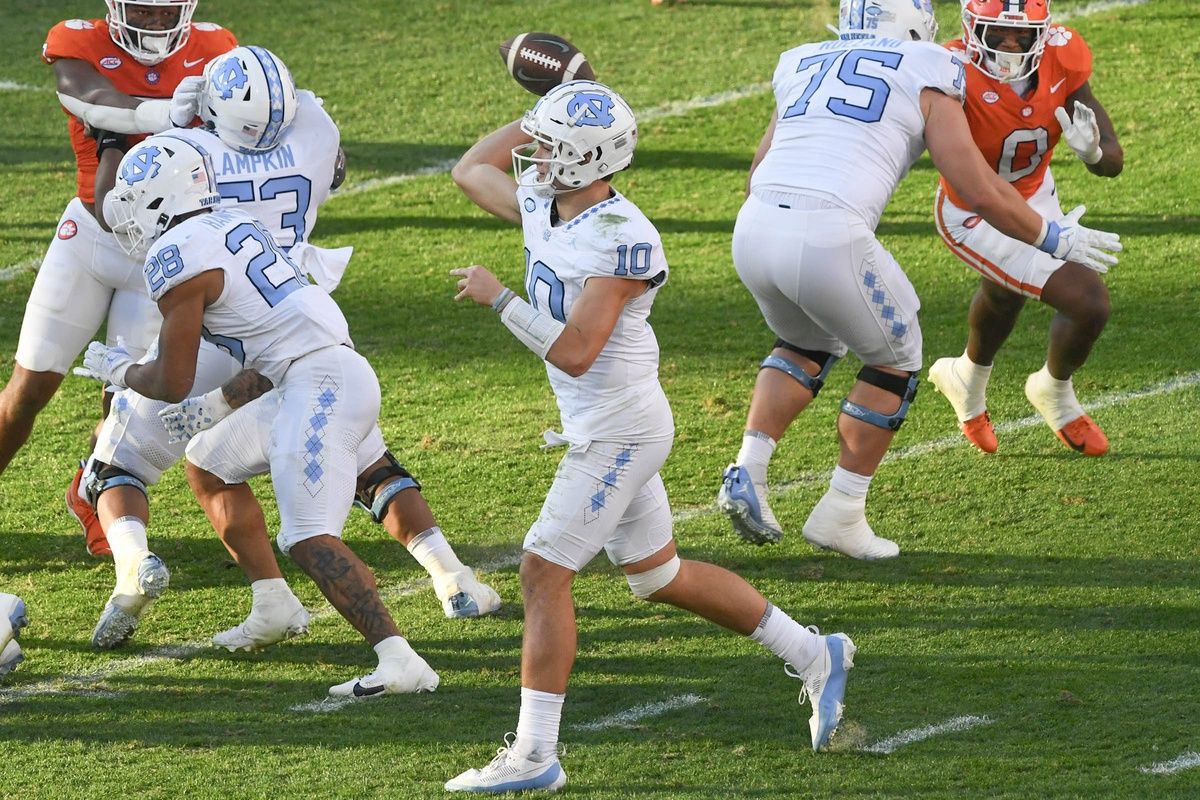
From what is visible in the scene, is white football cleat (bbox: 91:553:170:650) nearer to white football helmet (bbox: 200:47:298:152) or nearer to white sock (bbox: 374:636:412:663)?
white sock (bbox: 374:636:412:663)

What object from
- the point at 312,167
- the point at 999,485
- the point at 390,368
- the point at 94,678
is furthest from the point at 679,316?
the point at 94,678

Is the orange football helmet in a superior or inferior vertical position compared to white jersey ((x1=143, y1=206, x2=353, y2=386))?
superior

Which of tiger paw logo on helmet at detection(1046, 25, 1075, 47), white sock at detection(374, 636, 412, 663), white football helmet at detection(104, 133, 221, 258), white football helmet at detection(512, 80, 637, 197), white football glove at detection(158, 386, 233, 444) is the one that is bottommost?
white sock at detection(374, 636, 412, 663)

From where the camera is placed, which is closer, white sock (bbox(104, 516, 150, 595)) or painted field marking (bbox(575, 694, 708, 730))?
painted field marking (bbox(575, 694, 708, 730))

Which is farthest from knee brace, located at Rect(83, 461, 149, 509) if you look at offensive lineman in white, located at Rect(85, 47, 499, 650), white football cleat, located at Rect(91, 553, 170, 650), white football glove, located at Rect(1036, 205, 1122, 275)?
white football glove, located at Rect(1036, 205, 1122, 275)

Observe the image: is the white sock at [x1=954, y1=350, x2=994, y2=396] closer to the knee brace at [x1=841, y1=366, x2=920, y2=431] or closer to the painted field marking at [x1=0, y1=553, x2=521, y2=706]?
the knee brace at [x1=841, y1=366, x2=920, y2=431]

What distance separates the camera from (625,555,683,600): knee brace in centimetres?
412

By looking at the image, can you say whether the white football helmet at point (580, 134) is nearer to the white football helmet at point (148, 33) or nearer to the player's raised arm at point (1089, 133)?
the white football helmet at point (148, 33)

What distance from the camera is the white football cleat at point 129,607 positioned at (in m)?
4.62

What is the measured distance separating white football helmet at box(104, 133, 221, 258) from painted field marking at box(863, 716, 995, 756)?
7.20ft

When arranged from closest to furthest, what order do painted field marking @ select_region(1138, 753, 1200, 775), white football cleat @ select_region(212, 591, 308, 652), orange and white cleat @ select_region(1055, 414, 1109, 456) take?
1. painted field marking @ select_region(1138, 753, 1200, 775)
2. white football cleat @ select_region(212, 591, 308, 652)
3. orange and white cleat @ select_region(1055, 414, 1109, 456)

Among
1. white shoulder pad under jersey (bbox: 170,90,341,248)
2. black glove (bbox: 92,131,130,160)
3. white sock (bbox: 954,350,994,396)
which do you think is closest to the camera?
white shoulder pad under jersey (bbox: 170,90,341,248)

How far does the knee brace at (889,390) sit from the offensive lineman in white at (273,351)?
149cm

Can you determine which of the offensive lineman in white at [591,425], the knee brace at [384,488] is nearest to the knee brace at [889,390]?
the offensive lineman in white at [591,425]
